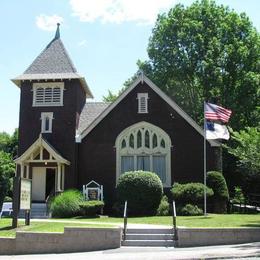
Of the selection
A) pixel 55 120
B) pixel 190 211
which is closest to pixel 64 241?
pixel 190 211

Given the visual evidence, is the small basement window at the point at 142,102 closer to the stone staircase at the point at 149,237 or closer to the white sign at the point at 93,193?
the white sign at the point at 93,193

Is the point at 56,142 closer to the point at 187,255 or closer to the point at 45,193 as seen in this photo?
the point at 45,193

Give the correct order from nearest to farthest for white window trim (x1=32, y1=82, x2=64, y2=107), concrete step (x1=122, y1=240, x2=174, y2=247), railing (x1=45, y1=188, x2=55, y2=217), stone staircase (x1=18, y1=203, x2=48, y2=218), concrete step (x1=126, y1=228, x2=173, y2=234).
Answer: concrete step (x1=122, y1=240, x2=174, y2=247), concrete step (x1=126, y1=228, x2=173, y2=234), stone staircase (x1=18, y1=203, x2=48, y2=218), railing (x1=45, y1=188, x2=55, y2=217), white window trim (x1=32, y1=82, x2=64, y2=107)

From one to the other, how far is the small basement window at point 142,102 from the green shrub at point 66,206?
302 inches

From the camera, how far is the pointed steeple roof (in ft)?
110

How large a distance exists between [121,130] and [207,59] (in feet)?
46.9

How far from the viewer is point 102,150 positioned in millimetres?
32500

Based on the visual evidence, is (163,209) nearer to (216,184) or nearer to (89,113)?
(216,184)

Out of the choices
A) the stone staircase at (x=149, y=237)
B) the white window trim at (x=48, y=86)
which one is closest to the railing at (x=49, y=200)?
the white window trim at (x=48, y=86)

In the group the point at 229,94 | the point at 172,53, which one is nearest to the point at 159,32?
the point at 172,53

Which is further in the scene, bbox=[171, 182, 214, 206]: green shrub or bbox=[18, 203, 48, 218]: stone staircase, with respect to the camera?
bbox=[18, 203, 48, 218]: stone staircase

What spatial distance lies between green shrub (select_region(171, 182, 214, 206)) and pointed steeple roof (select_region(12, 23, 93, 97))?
10.5 metres

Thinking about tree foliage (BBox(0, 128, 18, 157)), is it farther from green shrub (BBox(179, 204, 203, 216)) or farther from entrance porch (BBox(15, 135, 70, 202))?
green shrub (BBox(179, 204, 203, 216))

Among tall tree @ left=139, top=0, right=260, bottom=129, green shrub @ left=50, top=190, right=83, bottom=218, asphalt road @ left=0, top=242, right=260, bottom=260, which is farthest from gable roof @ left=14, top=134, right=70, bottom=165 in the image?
tall tree @ left=139, top=0, right=260, bottom=129
